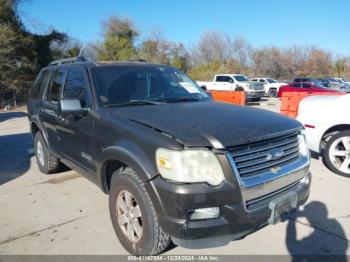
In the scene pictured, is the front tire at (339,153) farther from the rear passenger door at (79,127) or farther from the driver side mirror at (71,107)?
the driver side mirror at (71,107)

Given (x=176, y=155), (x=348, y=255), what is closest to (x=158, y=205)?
(x=176, y=155)

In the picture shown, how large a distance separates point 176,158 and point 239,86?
2087 cm

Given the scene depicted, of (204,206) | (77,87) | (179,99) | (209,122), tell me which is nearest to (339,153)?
(179,99)

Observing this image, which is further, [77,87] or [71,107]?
[77,87]

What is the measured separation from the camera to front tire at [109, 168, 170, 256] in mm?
2855

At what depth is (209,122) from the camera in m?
3.04

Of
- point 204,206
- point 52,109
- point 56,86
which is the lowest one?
point 204,206

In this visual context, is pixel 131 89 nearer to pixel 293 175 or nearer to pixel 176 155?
pixel 176 155

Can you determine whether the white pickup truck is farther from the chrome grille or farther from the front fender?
the front fender

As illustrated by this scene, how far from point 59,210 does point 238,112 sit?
261 cm

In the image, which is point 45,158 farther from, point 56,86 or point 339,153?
point 339,153

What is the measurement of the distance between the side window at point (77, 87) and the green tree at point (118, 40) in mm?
31984

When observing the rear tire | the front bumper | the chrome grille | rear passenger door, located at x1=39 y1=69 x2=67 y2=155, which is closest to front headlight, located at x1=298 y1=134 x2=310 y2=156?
the chrome grille

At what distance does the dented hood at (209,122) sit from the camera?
8.91 feet
